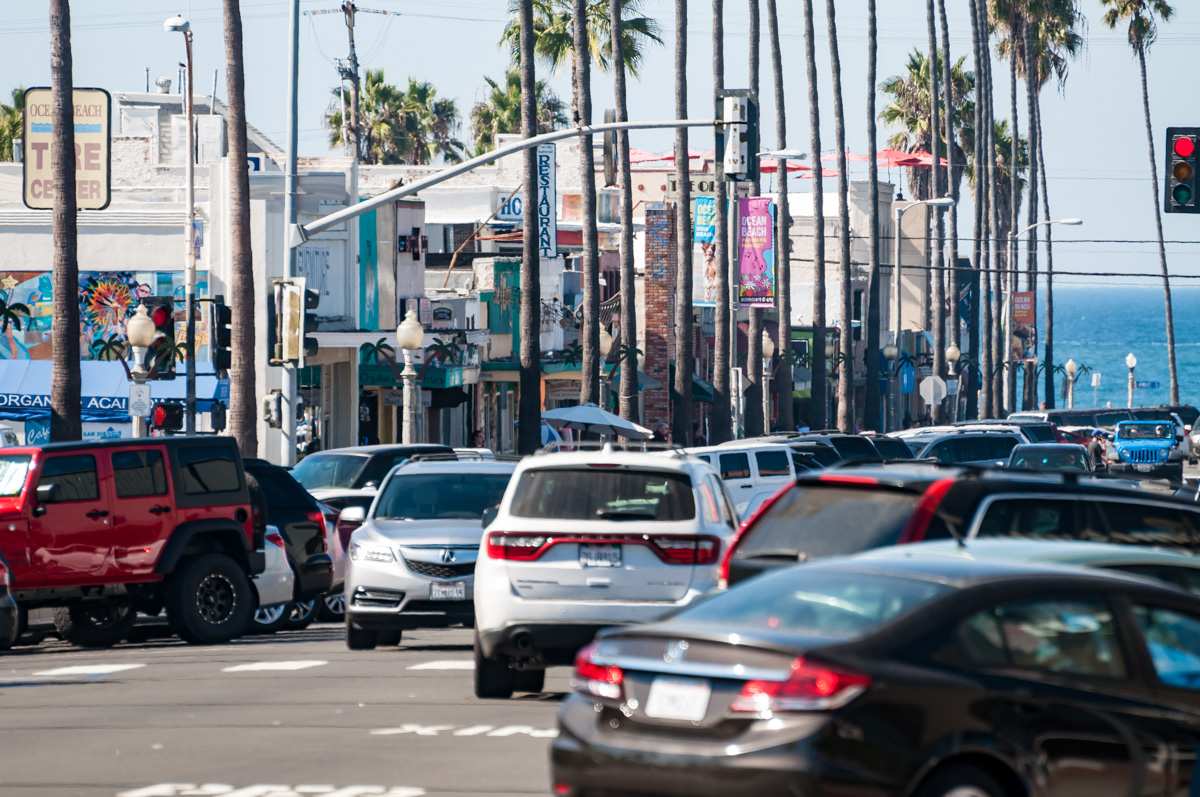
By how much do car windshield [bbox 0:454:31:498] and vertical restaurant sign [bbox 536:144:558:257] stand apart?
36109mm

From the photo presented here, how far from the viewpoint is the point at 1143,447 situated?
58656mm

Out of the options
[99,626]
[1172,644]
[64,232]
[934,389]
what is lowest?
[99,626]

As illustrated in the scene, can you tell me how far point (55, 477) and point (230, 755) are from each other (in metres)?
8.50

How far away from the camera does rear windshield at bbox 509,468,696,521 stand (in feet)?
48.7

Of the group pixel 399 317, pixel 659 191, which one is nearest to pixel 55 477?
pixel 399 317

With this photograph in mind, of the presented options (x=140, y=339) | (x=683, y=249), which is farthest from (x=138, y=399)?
(x=683, y=249)

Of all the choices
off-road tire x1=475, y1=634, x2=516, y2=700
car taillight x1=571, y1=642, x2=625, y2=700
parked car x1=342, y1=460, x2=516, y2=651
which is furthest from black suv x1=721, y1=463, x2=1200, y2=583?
parked car x1=342, y1=460, x2=516, y2=651

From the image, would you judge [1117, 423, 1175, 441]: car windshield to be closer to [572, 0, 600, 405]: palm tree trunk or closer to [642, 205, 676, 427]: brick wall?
[642, 205, 676, 427]: brick wall

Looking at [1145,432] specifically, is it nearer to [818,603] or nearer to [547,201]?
[547,201]

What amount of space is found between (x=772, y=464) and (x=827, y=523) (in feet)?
75.9

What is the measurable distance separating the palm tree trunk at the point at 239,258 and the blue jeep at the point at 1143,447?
28948mm

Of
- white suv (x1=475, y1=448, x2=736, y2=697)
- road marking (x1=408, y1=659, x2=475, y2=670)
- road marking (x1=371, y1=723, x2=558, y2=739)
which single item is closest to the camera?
road marking (x1=371, y1=723, x2=558, y2=739)

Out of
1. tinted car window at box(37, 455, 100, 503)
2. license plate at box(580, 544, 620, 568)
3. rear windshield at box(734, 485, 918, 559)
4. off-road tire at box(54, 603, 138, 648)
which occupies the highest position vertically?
tinted car window at box(37, 455, 100, 503)

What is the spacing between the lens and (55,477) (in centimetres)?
2025
